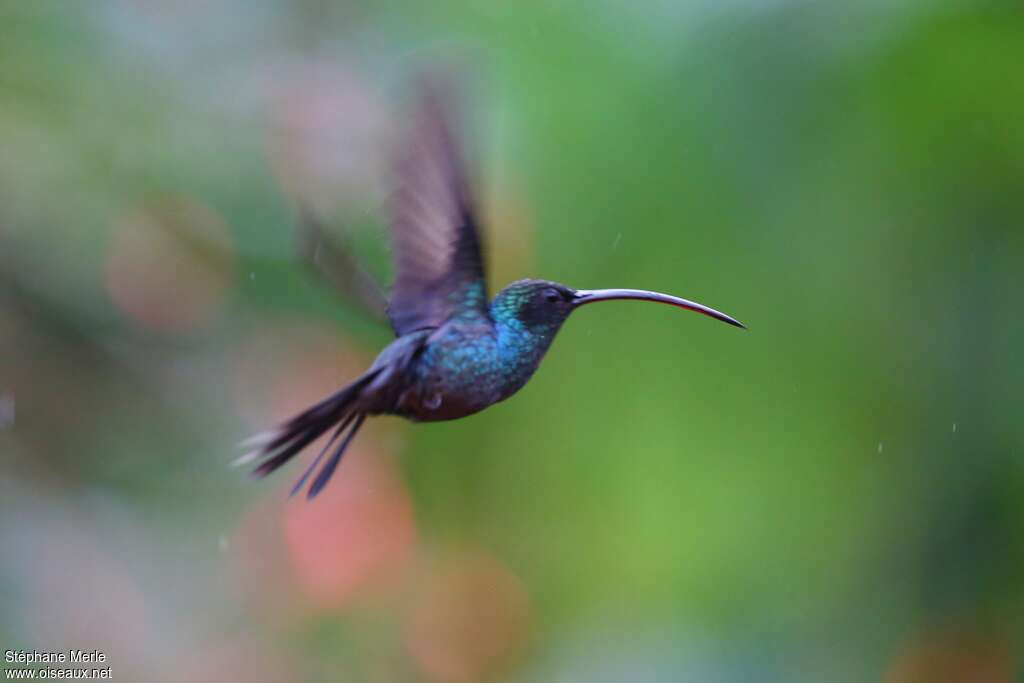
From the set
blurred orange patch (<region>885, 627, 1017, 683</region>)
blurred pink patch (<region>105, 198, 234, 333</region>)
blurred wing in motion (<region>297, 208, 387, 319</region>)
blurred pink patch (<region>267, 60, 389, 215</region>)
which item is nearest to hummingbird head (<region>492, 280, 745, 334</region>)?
blurred wing in motion (<region>297, 208, 387, 319</region>)

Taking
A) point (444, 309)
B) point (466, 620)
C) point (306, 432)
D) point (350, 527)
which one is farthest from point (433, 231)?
point (466, 620)

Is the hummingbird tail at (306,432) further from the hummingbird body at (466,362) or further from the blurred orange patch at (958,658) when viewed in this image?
the blurred orange patch at (958,658)

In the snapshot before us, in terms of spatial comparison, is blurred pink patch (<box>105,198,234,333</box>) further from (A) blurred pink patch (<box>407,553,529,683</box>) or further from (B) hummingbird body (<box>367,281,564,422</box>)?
(B) hummingbird body (<box>367,281,564,422</box>)

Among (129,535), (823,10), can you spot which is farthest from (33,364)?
(823,10)

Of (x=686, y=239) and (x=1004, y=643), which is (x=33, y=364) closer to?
(x=686, y=239)

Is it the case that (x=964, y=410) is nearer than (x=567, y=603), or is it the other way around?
(x=964, y=410)

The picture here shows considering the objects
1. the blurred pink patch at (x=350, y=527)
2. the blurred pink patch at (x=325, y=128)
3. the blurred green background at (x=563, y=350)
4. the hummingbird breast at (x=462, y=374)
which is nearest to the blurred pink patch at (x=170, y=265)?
the blurred green background at (x=563, y=350)

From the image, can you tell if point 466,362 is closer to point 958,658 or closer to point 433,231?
point 433,231
